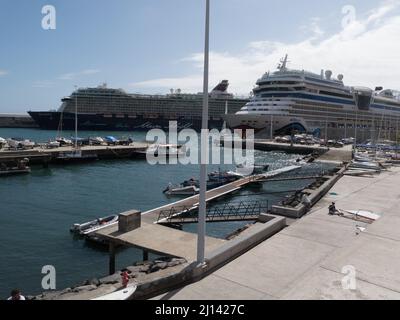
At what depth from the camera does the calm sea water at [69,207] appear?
48.8 feet

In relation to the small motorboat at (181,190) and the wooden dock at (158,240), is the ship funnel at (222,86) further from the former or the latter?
the wooden dock at (158,240)

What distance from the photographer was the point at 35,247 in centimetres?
1711

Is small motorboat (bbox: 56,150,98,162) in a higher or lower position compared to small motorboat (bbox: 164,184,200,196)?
higher

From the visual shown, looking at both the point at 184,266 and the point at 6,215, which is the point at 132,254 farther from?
the point at 6,215

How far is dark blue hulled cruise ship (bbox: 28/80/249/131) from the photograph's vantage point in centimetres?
11994

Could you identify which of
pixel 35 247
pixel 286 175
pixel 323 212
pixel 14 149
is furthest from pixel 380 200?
pixel 14 149

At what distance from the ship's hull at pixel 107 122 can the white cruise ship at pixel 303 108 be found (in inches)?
1677

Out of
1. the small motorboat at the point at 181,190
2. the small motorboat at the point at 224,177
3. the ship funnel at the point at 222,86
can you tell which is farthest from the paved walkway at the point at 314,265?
the ship funnel at the point at 222,86

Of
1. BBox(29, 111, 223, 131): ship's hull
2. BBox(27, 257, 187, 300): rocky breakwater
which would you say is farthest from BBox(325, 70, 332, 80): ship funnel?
BBox(27, 257, 187, 300): rocky breakwater

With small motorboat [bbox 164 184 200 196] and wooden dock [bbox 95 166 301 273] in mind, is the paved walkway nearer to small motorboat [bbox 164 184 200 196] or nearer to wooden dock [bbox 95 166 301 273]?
wooden dock [bbox 95 166 301 273]

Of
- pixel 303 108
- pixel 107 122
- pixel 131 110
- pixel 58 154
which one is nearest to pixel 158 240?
pixel 58 154

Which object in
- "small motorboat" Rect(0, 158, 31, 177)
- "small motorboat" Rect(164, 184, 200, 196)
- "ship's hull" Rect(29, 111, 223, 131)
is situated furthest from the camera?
"ship's hull" Rect(29, 111, 223, 131)

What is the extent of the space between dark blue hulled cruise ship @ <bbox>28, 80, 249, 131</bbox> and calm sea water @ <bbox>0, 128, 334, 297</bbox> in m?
76.7
